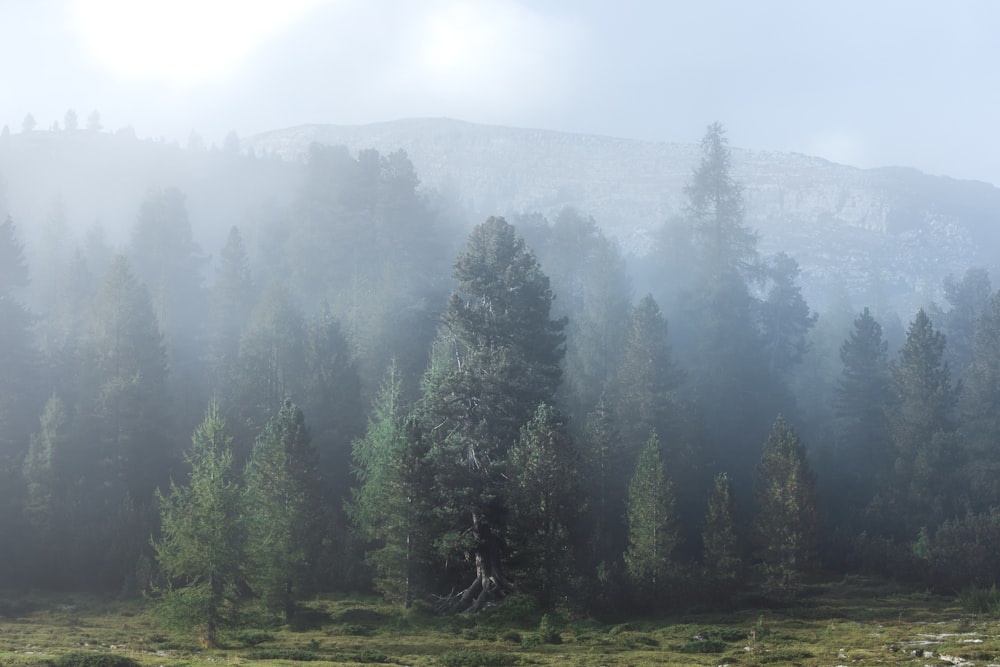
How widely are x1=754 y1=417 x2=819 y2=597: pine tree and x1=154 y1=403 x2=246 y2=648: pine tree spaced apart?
3032cm

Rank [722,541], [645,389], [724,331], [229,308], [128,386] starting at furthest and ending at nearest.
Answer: [724,331] → [229,308] → [645,389] → [128,386] → [722,541]

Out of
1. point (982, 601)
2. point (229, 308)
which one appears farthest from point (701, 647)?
point (229, 308)

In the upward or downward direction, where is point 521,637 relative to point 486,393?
downward

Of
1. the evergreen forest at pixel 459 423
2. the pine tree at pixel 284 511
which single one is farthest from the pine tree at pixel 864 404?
the pine tree at pixel 284 511

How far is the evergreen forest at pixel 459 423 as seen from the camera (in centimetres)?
4912

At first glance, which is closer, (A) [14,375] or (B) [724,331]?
(A) [14,375]

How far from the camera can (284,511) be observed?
49500mm

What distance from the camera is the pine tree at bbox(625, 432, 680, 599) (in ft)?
167

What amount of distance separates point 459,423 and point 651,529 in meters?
12.3

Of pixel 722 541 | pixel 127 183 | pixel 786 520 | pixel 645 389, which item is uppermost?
pixel 127 183

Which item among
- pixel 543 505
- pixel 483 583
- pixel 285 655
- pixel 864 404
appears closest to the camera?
pixel 285 655

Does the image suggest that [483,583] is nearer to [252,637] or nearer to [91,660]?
[252,637]

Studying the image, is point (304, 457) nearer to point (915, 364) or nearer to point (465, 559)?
point (465, 559)

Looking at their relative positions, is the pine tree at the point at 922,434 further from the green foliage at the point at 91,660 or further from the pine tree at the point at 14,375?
the pine tree at the point at 14,375
